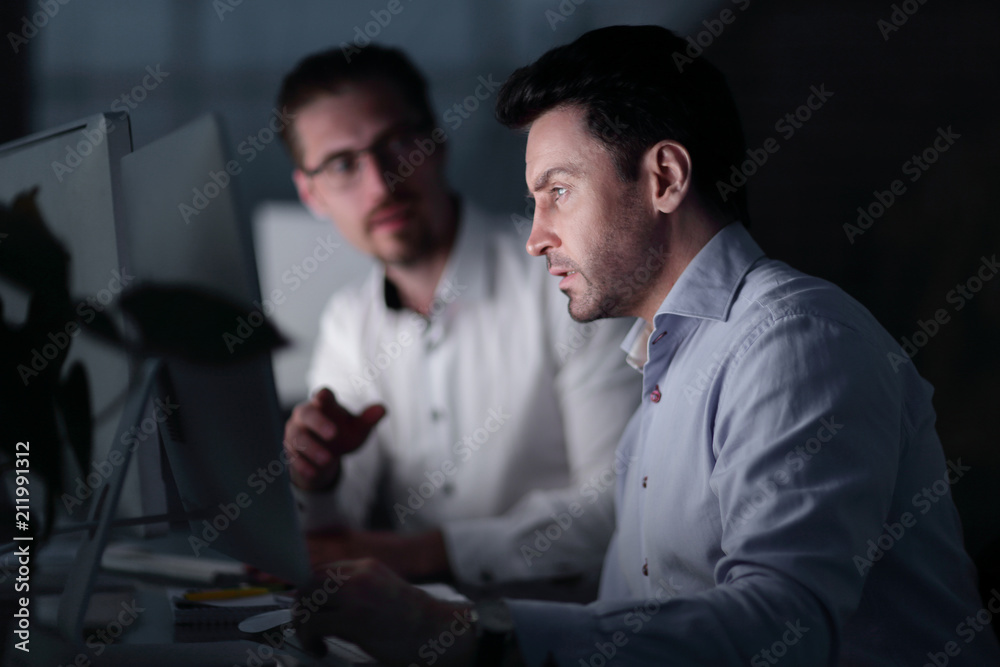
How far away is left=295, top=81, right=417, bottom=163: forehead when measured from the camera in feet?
6.56

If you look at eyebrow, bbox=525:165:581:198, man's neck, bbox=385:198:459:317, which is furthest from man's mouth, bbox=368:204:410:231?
eyebrow, bbox=525:165:581:198

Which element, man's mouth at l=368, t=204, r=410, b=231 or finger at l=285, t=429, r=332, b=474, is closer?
finger at l=285, t=429, r=332, b=474

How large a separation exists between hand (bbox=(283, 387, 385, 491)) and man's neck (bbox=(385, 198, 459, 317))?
71 centimetres

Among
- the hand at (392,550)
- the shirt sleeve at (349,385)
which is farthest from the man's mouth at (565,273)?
the shirt sleeve at (349,385)

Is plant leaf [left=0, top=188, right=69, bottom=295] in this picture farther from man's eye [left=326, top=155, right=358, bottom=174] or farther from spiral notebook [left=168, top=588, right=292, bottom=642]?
man's eye [left=326, top=155, right=358, bottom=174]

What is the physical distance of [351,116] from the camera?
6.56 ft

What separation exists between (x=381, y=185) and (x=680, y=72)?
116cm

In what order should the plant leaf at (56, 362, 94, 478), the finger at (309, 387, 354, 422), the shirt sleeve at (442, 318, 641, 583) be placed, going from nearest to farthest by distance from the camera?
the plant leaf at (56, 362, 94, 478)
the finger at (309, 387, 354, 422)
the shirt sleeve at (442, 318, 641, 583)

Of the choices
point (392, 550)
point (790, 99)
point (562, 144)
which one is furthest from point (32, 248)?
point (790, 99)

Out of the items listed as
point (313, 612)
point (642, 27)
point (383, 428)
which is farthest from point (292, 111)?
point (313, 612)

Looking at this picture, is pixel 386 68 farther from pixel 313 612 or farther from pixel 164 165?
pixel 313 612

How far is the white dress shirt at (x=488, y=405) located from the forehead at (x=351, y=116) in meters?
0.35

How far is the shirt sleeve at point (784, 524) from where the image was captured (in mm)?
583

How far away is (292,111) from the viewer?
6.77 feet
